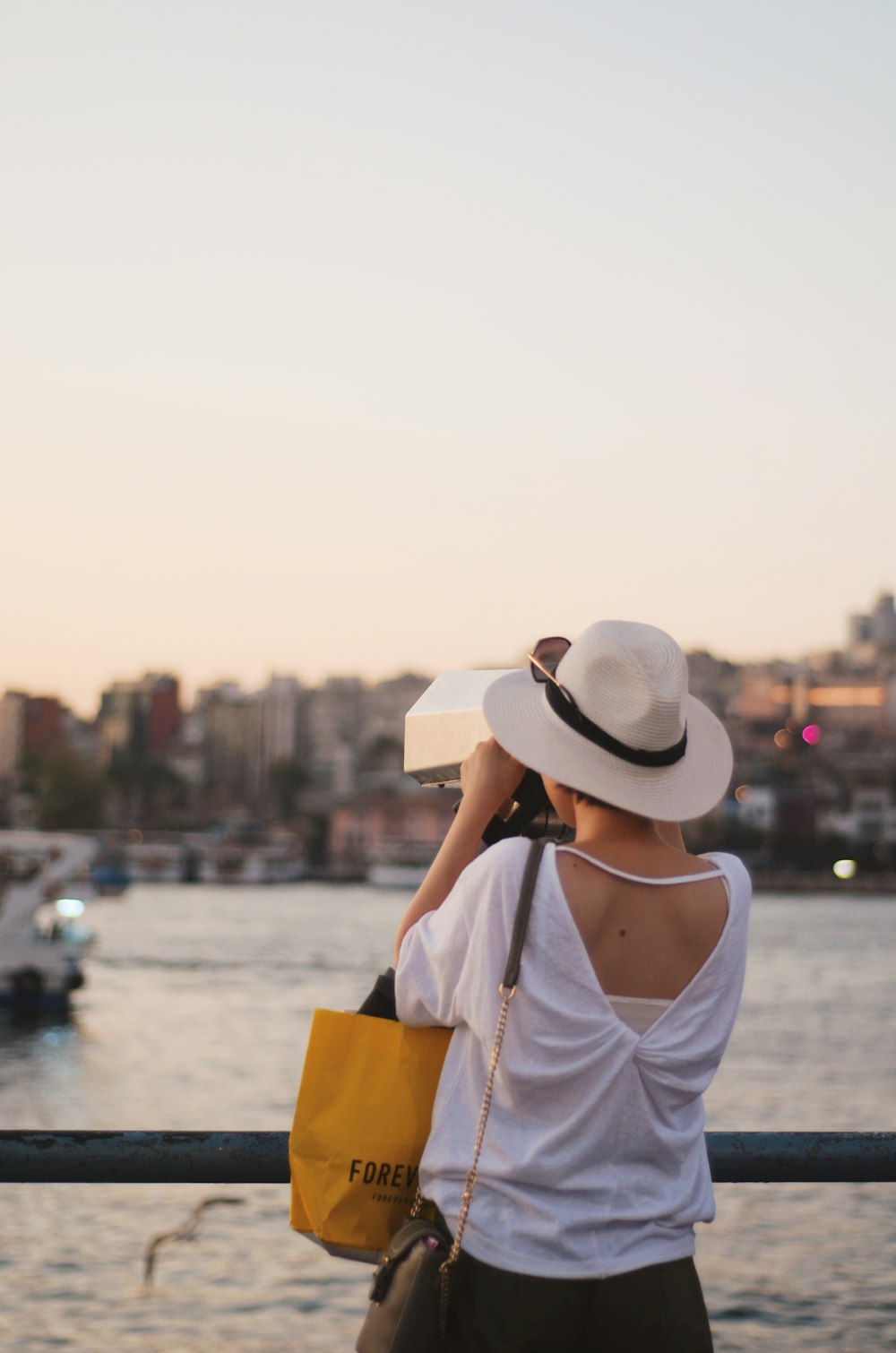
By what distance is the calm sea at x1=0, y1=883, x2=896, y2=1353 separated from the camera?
40.1 feet

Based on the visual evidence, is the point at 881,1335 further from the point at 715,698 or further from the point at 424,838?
the point at 715,698

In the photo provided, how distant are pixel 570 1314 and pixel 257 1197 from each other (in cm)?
1543

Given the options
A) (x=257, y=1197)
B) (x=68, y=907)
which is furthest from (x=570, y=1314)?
(x=68, y=907)

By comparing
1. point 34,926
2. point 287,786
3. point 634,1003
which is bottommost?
point 287,786

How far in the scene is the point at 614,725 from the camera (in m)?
1.81

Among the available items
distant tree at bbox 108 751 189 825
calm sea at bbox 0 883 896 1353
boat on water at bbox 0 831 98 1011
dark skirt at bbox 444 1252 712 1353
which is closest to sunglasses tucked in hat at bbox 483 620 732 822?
dark skirt at bbox 444 1252 712 1353

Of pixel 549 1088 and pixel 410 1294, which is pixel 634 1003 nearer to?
pixel 549 1088

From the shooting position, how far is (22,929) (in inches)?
1175

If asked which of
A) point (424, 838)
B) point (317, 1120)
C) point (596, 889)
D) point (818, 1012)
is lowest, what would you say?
point (424, 838)

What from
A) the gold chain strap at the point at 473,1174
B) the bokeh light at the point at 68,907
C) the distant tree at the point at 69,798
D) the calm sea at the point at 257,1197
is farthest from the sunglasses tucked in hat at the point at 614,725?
the distant tree at the point at 69,798

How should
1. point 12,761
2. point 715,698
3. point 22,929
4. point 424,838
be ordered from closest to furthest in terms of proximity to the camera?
1. point 22,929
2. point 424,838
3. point 715,698
4. point 12,761

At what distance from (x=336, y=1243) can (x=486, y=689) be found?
0.60m

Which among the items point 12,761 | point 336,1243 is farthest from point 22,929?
point 12,761

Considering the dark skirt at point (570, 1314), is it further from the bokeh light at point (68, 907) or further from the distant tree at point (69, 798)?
the distant tree at point (69, 798)
